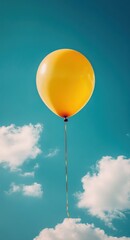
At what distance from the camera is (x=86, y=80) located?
6.58 meters

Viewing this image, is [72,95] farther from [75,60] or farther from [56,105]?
[75,60]

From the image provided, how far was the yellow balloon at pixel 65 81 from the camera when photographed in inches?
251

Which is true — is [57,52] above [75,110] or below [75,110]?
above

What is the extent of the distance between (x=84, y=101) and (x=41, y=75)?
3.86 ft

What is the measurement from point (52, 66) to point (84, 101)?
1115mm

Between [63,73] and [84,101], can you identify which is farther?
[84,101]

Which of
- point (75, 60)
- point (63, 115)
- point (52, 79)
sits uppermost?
point (75, 60)

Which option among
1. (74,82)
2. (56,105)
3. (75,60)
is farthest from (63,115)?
(75,60)

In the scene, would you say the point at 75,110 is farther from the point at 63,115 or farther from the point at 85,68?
the point at 85,68

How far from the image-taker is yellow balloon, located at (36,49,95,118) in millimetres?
6371

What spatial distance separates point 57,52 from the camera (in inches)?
266

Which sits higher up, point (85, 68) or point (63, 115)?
point (85, 68)

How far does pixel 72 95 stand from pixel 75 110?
0.45 m

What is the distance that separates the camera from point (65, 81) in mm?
6344
